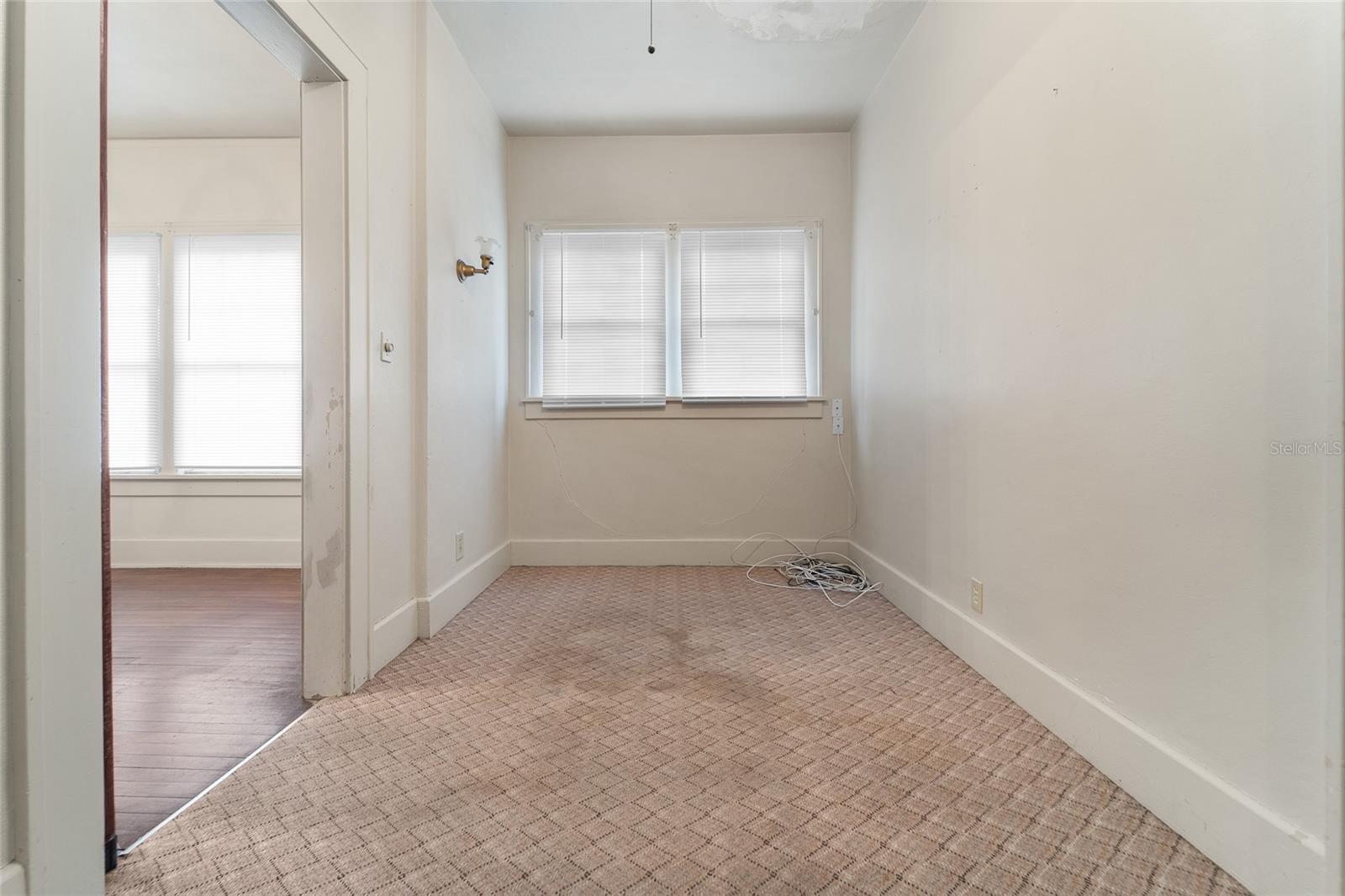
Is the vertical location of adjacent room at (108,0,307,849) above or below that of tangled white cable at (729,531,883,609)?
above

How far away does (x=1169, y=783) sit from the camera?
1.27 m

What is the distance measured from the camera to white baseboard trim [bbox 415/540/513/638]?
2449 mm

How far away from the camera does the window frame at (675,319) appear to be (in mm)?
3766

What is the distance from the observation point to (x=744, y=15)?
266cm

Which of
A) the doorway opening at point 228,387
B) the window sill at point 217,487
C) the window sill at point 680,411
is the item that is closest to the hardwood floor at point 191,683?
the doorway opening at point 228,387

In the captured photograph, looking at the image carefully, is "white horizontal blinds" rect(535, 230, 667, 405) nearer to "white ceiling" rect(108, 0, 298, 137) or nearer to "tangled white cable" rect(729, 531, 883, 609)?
"tangled white cable" rect(729, 531, 883, 609)

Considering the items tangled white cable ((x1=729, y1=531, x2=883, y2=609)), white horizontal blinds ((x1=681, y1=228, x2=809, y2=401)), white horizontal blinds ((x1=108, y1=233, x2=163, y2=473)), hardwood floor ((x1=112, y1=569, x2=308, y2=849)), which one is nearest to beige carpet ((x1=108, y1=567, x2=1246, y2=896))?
hardwood floor ((x1=112, y1=569, x2=308, y2=849))

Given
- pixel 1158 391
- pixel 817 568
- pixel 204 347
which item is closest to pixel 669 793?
pixel 1158 391

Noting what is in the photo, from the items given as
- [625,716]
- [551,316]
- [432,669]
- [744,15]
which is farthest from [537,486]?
[744,15]

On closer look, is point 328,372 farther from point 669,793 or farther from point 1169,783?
point 1169,783

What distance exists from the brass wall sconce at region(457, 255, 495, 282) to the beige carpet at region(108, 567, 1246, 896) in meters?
1.65

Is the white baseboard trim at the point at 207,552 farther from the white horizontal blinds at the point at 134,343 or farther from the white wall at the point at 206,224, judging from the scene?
the white horizontal blinds at the point at 134,343

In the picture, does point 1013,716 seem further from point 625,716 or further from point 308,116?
point 308,116

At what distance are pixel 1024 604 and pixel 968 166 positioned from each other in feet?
4.84
